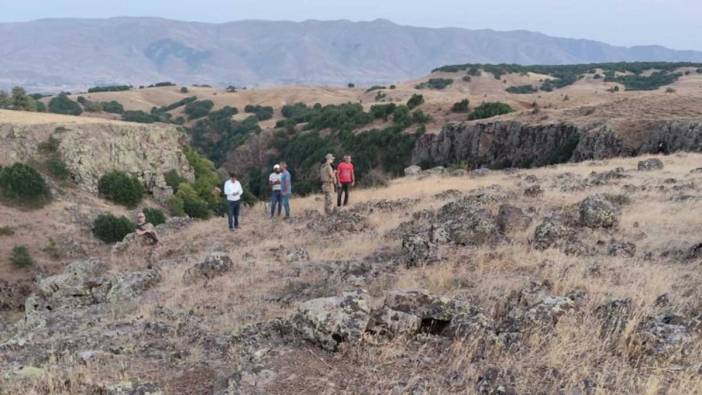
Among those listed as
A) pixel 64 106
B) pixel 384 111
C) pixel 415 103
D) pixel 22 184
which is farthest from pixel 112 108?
pixel 22 184

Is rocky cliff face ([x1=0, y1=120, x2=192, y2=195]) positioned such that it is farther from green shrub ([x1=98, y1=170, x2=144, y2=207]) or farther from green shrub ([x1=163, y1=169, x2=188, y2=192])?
green shrub ([x1=98, y1=170, x2=144, y2=207])

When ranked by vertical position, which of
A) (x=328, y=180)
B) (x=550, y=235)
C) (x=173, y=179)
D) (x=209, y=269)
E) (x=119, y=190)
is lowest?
(x=173, y=179)

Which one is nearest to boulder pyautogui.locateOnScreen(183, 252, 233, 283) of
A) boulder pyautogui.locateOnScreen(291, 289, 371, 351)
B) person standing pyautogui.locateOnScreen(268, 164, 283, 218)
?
boulder pyautogui.locateOnScreen(291, 289, 371, 351)

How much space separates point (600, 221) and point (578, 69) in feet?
419

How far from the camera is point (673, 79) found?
8975 centimetres

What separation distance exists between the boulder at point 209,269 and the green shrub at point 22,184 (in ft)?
85.4

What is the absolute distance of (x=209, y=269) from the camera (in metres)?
9.65

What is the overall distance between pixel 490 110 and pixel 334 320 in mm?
50818

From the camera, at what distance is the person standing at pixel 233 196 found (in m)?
14.4

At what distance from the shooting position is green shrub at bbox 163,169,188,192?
40.6m

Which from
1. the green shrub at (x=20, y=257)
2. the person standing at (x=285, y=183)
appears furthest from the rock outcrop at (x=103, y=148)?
the person standing at (x=285, y=183)

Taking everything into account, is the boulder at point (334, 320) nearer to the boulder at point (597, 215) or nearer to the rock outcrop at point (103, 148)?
the boulder at point (597, 215)

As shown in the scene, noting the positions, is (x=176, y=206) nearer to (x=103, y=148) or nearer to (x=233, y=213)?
(x=103, y=148)

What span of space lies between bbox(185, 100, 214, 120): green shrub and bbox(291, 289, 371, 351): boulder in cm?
9575
